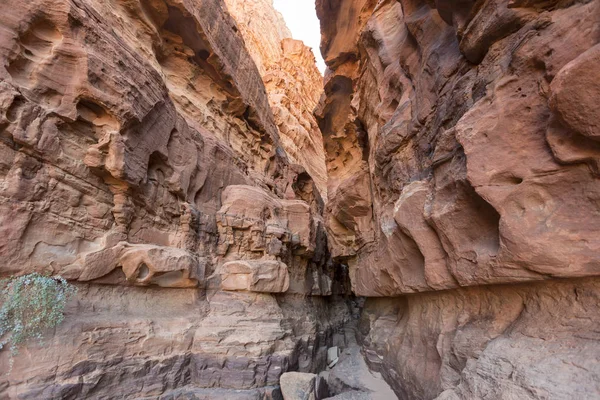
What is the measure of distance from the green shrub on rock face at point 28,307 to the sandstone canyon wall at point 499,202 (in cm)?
641

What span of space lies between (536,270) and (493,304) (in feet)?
4.42

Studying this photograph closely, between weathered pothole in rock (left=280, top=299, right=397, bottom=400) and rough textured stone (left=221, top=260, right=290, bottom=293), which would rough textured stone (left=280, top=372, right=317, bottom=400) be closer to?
weathered pothole in rock (left=280, top=299, right=397, bottom=400)

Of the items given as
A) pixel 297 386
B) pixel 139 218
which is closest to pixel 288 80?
pixel 139 218

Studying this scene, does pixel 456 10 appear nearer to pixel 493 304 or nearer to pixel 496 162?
pixel 496 162

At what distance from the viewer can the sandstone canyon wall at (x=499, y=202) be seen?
100 inches

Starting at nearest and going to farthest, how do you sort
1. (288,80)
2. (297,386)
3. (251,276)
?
(297,386)
(251,276)
(288,80)

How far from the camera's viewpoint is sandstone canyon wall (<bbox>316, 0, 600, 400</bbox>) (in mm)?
2545

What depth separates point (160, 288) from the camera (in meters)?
6.98

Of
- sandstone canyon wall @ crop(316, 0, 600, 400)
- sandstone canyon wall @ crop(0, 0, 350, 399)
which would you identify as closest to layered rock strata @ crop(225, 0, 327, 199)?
sandstone canyon wall @ crop(0, 0, 350, 399)

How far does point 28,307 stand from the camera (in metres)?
4.50

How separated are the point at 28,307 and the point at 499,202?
7144mm

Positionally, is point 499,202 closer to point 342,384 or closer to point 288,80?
point 342,384

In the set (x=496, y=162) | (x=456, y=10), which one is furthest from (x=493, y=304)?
(x=456, y=10)

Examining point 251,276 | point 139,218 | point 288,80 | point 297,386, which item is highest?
point 288,80
